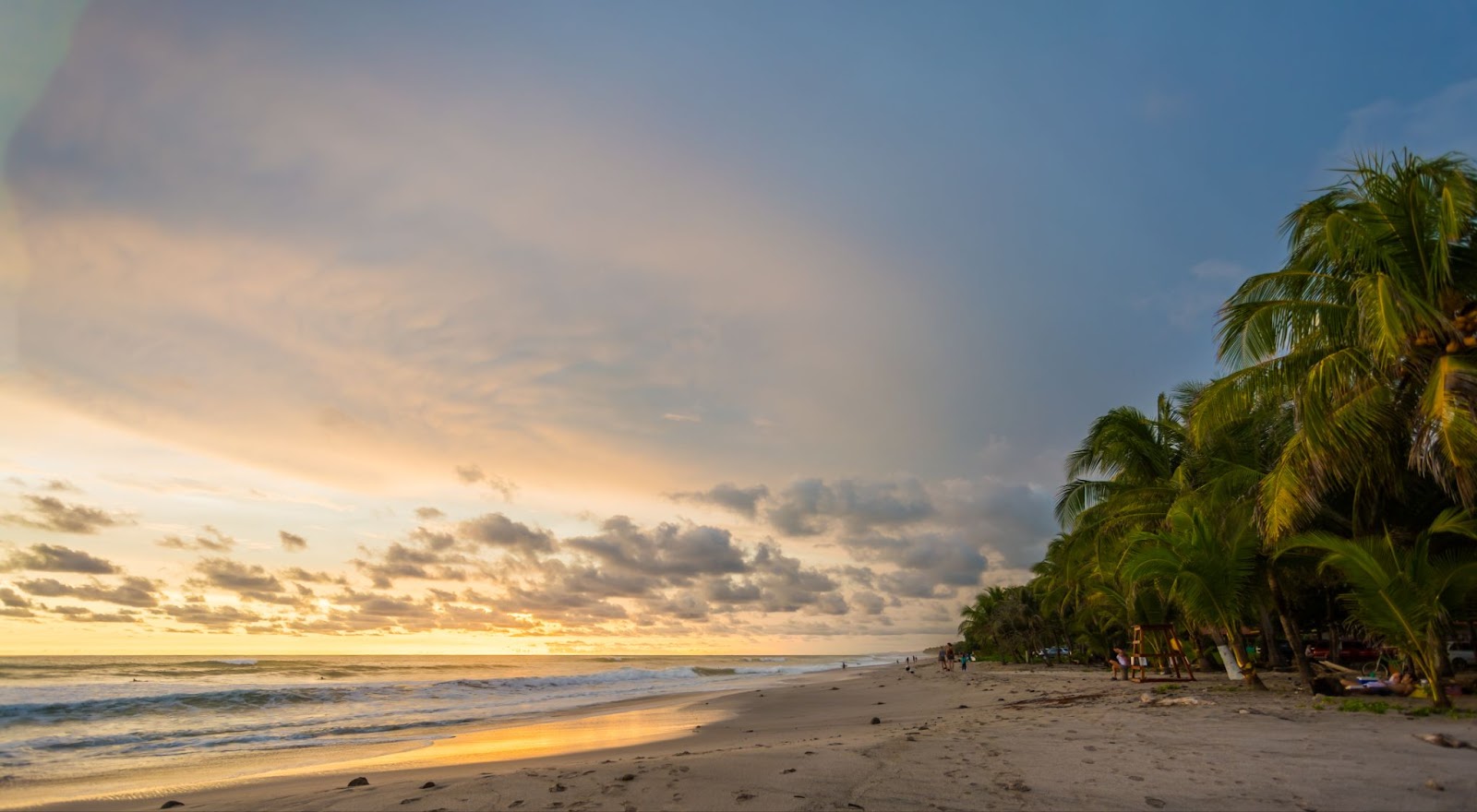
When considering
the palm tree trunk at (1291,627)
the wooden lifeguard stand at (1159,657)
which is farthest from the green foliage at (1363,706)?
the wooden lifeguard stand at (1159,657)

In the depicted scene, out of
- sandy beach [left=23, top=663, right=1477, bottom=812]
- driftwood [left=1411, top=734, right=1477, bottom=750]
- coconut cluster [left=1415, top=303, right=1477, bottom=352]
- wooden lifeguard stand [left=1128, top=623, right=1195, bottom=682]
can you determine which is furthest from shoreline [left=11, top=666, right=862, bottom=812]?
coconut cluster [left=1415, top=303, right=1477, bottom=352]

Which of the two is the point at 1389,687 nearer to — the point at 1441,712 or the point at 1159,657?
the point at 1441,712

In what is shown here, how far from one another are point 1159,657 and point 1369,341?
535 inches

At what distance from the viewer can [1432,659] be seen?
10.2m

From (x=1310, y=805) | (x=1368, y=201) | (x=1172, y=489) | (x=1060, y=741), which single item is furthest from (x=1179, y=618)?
(x=1310, y=805)

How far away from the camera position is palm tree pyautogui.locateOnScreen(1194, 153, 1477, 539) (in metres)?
9.80

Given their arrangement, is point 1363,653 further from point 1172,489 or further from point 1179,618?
point 1172,489

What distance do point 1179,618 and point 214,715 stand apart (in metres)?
30.2

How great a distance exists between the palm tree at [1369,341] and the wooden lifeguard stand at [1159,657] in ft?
21.4

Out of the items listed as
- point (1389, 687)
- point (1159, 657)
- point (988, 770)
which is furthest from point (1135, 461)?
point (988, 770)

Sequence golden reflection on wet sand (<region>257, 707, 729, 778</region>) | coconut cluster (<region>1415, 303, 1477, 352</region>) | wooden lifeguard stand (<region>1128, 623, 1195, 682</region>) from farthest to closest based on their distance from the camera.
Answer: wooden lifeguard stand (<region>1128, 623, 1195, 682</region>) < golden reflection on wet sand (<region>257, 707, 729, 778</region>) < coconut cluster (<region>1415, 303, 1477, 352</region>)

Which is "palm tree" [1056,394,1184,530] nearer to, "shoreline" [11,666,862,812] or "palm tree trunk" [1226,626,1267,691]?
"palm tree trunk" [1226,626,1267,691]

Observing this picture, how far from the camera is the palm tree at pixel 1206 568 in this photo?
13781 mm

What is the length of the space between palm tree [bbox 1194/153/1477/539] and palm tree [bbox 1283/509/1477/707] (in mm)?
952
